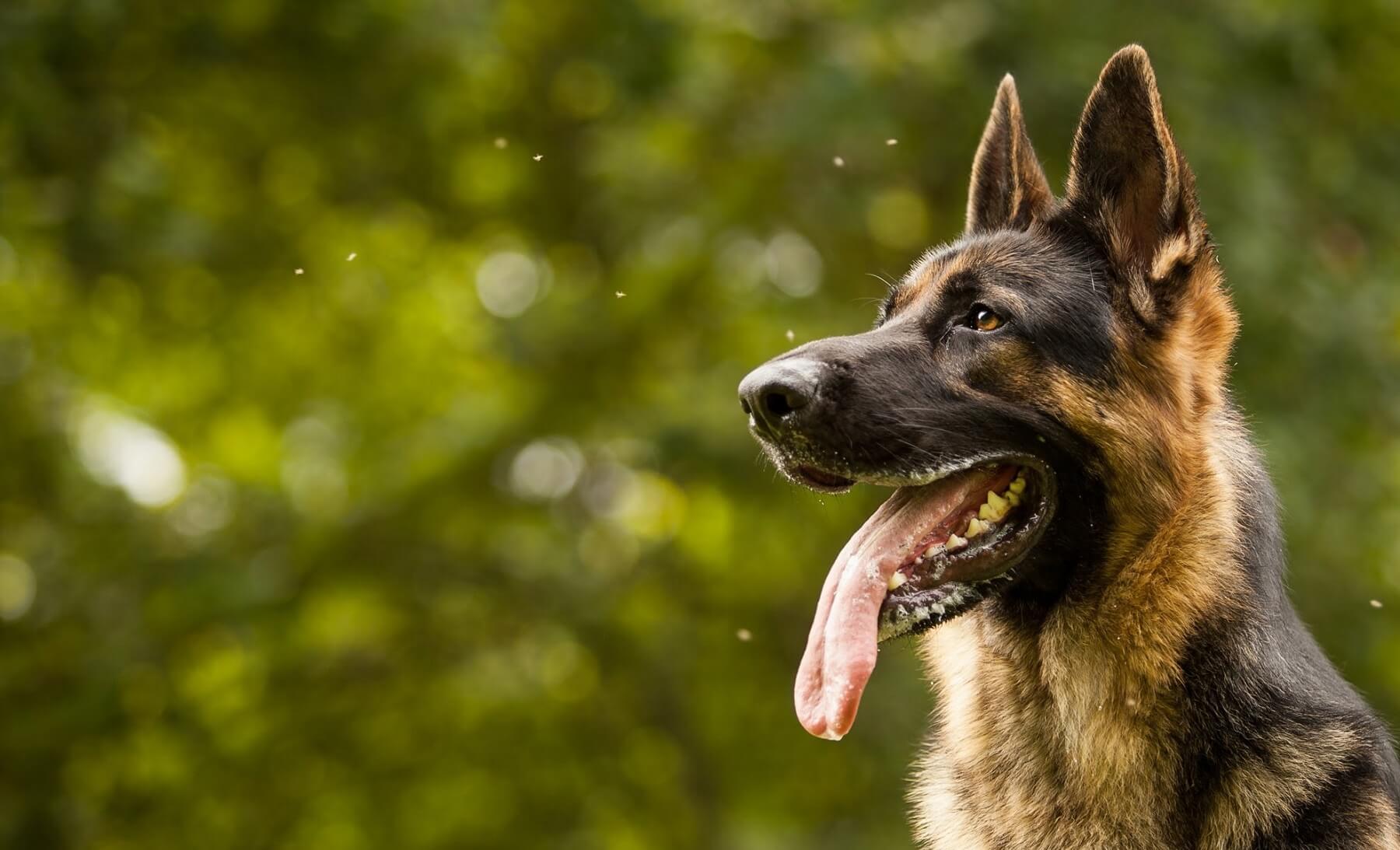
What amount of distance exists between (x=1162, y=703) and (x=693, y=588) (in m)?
8.78

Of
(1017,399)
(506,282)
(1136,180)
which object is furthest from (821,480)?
(506,282)

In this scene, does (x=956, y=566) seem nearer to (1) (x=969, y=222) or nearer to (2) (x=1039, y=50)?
(1) (x=969, y=222)

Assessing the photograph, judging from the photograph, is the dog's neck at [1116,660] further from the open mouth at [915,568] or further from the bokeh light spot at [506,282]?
the bokeh light spot at [506,282]

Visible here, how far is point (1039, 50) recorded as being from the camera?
8992 millimetres

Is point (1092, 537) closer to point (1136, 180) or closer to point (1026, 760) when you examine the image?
point (1026, 760)

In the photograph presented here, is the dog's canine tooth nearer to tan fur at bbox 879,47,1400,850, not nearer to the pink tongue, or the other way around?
the pink tongue

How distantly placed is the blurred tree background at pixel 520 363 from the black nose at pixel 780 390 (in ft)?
17.6

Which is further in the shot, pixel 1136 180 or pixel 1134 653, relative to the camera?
pixel 1136 180

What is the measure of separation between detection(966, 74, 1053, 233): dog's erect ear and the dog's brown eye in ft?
1.98

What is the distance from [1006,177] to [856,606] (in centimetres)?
165

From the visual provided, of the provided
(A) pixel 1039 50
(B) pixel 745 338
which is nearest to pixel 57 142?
(B) pixel 745 338

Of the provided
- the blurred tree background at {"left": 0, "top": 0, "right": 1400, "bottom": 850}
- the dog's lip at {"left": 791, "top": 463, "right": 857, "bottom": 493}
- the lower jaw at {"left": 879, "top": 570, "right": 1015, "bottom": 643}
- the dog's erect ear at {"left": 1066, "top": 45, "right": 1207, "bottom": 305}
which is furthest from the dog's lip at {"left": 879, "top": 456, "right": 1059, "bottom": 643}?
the blurred tree background at {"left": 0, "top": 0, "right": 1400, "bottom": 850}

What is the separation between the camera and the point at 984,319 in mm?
3930

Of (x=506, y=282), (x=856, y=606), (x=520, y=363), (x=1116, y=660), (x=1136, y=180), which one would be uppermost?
(x=1136, y=180)
